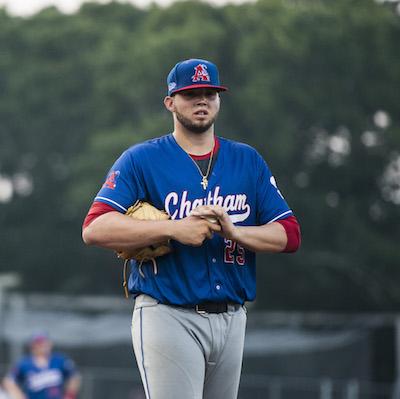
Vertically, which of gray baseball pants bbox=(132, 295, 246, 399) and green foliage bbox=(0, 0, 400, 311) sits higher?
green foliage bbox=(0, 0, 400, 311)

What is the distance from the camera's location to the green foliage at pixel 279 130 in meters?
37.0

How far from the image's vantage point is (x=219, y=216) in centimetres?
500

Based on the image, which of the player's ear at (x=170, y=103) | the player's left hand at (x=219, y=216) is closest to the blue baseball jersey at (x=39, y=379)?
the player's ear at (x=170, y=103)

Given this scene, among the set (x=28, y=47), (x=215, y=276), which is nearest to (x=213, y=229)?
(x=215, y=276)

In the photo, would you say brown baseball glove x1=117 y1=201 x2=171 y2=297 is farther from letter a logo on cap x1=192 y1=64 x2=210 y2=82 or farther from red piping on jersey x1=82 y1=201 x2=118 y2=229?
letter a logo on cap x1=192 y1=64 x2=210 y2=82

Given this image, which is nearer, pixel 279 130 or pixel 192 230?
pixel 192 230

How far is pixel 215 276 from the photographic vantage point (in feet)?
17.1

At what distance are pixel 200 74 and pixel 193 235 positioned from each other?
760 mm

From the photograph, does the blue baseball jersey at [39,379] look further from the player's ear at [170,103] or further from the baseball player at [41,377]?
the player's ear at [170,103]

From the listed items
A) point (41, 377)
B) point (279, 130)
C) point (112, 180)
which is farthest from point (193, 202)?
point (279, 130)

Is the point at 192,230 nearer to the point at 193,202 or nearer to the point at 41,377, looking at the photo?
the point at 193,202

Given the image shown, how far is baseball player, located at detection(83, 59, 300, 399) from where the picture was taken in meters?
5.07

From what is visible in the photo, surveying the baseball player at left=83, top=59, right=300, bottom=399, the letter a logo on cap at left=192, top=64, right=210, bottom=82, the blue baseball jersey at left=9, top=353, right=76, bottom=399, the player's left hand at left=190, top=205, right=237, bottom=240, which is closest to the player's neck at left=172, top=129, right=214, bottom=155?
the baseball player at left=83, top=59, right=300, bottom=399

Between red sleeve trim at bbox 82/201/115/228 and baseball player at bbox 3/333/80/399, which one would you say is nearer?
red sleeve trim at bbox 82/201/115/228
